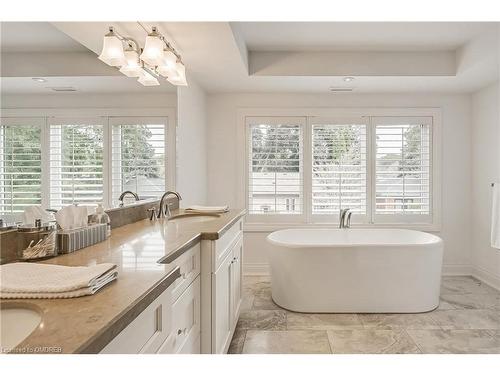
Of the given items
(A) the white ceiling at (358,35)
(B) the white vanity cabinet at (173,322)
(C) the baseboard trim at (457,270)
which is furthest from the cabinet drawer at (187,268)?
(C) the baseboard trim at (457,270)

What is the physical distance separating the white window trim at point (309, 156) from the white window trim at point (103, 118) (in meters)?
1.55

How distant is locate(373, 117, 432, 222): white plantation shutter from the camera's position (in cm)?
408

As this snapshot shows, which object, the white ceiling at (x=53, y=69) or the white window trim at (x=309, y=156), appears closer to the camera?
the white ceiling at (x=53, y=69)

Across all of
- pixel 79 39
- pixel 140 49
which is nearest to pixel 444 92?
pixel 140 49

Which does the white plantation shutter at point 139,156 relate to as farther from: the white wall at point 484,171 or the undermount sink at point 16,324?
the white wall at point 484,171

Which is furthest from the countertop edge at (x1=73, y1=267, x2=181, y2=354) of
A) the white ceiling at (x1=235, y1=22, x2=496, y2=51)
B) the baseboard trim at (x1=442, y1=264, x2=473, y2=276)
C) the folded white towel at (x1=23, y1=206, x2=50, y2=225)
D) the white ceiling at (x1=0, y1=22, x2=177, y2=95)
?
the baseboard trim at (x1=442, y1=264, x2=473, y2=276)

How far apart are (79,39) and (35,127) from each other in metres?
0.77

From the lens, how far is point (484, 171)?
12.6 feet

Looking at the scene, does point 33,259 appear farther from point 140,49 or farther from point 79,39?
point 140,49

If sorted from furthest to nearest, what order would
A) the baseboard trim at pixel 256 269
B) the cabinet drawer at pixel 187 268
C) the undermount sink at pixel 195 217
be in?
1. the baseboard trim at pixel 256 269
2. the undermount sink at pixel 195 217
3. the cabinet drawer at pixel 187 268

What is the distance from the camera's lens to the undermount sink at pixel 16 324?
0.79 meters

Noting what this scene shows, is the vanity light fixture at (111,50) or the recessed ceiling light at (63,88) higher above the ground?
the vanity light fixture at (111,50)

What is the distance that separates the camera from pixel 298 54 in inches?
133
